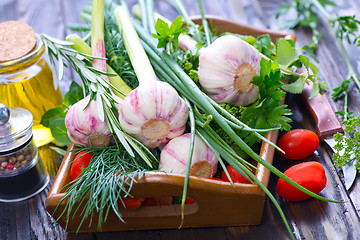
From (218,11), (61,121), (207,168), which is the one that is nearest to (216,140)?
(207,168)

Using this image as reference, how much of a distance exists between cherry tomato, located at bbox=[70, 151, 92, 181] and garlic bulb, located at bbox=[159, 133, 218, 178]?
156 millimetres

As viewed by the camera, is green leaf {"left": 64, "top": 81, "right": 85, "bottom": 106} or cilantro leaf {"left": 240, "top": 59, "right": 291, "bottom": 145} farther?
green leaf {"left": 64, "top": 81, "right": 85, "bottom": 106}

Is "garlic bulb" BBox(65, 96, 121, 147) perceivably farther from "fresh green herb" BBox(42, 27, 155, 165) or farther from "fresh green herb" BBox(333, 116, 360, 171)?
"fresh green herb" BBox(333, 116, 360, 171)

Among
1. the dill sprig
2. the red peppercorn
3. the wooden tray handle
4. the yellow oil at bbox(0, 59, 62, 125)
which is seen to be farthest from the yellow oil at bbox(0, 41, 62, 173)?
the wooden tray handle

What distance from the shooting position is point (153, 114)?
0.81m

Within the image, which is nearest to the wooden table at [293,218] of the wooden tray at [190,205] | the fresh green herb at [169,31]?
the wooden tray at [190,205]

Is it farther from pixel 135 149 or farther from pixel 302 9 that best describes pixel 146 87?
pixel 302 9

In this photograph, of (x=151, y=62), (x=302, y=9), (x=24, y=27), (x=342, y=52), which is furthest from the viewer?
(x=302, y=9)

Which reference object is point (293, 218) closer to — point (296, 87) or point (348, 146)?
point (348, 146)

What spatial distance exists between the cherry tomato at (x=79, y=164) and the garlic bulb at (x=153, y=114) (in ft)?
0.36

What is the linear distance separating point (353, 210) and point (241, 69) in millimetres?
350

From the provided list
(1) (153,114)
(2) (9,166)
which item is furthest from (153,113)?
(2) (9,166)

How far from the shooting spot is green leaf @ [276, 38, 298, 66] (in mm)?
996

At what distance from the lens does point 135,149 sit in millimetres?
810
